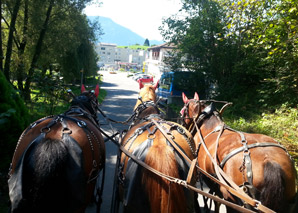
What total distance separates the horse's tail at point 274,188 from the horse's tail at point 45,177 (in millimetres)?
2122

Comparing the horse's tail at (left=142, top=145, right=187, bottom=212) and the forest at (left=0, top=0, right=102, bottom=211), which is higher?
the forest at (left=0, top=0, right=102, bottom=211)

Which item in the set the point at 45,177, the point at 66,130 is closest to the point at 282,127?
the point at 66,130

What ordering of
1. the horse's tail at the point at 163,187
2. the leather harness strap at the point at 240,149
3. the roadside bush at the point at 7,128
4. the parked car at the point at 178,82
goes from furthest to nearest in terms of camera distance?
1. the parked car at the point at 178,82
2. the roadside bush at the point at 7,128
3. the leather harness strap at the point at 240,149
4. the horse's tail at the point at 163,187

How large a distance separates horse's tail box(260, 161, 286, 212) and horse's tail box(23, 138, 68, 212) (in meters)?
2.12

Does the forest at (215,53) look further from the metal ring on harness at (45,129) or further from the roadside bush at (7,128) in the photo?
the metal ring on harness at (45,129)

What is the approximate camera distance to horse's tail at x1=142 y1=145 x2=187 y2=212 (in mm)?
2082

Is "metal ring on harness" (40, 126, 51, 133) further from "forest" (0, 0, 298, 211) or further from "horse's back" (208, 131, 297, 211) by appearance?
"forest" (0, 0, 298, 211)

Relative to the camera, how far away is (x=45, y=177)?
82.5 inches

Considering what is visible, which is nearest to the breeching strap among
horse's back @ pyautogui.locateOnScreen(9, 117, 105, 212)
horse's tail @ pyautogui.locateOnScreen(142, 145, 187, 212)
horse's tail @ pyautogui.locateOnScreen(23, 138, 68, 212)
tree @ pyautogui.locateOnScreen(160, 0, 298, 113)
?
horse's tail @ pyautogui.locateOnScreen(142, 145, 187, 212)

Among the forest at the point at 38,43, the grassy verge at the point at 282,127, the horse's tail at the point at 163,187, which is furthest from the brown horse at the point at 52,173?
the grassy verge at the point at 282,127

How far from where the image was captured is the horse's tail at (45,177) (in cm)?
210

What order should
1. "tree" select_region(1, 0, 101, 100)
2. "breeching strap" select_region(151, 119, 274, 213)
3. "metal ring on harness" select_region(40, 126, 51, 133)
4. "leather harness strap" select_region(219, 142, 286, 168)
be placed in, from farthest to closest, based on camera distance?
"tree" select_region(1, 0, 101, 100) < "leather harness strap" select_region(219, 142, 286, 168) < "metal ring on harness" select_region(40, 126, 51, 133) < "breeching strap" select_region(151, 119, 274, 213)

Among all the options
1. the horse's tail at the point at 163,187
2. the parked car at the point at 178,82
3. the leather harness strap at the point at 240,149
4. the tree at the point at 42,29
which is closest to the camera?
the horse's tail at the point at 163,187

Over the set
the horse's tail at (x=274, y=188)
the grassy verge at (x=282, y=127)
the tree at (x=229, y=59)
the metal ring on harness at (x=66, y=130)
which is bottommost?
the grassy verge at (x=282, y=127)
